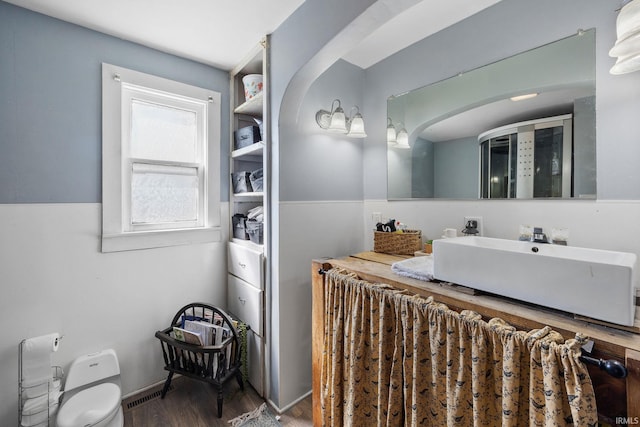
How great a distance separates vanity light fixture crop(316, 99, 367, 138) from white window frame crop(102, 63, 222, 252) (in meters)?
0.85

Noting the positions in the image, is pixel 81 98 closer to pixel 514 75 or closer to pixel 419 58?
pixel 419 58

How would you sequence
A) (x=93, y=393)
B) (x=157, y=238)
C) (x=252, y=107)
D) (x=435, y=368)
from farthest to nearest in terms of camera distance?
(x=252, y=107), (x=157, y=238), (x=93, y=393), (x=435, y=368)

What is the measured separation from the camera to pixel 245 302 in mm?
1966

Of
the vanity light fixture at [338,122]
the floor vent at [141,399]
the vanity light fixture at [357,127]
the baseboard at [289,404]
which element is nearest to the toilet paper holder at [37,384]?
the floor vent at [141,399]

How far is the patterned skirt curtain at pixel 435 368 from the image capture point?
0.70 meters

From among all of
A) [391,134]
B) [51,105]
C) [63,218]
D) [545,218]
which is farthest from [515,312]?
[51,105]

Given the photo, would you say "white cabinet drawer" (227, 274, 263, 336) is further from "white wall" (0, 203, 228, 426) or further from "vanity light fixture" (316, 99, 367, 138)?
"vanity light fixture" (316, 99, 367, 138)

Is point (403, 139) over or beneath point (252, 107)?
beneath

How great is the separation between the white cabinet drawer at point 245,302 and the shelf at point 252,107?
52.2 inches

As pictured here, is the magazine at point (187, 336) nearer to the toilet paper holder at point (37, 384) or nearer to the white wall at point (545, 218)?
the toilet paper holder at point (37, 384)

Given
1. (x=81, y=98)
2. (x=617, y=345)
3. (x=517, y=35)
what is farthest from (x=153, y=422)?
(x=517, y=35)

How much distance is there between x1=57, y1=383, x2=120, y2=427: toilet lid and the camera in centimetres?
137

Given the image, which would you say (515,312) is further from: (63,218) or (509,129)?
(63,218)

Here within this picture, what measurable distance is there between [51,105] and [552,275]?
252cm
